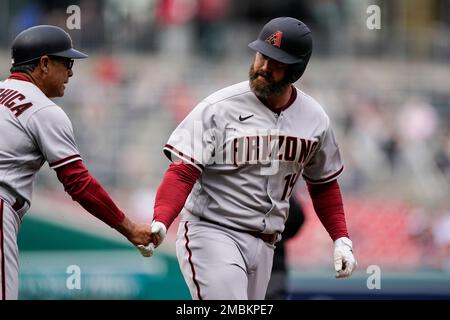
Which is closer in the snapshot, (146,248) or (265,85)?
(146,248)

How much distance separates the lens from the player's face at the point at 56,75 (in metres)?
6.36

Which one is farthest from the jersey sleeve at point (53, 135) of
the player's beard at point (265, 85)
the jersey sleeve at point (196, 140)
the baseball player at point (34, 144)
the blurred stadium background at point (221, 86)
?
the blurred stadium background at point (221, 86)

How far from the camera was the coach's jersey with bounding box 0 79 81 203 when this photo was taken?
240 inches

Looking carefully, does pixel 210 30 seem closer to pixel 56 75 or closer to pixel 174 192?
pixel 56 75

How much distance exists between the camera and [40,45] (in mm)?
6285

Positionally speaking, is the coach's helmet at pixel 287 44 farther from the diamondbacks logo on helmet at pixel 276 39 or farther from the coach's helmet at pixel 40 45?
the coach's helmet at pixel 40 45

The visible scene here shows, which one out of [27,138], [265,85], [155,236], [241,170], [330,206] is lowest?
[330,206]

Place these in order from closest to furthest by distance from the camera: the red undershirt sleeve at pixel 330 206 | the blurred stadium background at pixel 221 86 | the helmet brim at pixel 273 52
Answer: the helmet brim at pixel 273 52 → the red undershirt sleeve at pixel 330 206 → the blurred stadium background at pixel 221 86

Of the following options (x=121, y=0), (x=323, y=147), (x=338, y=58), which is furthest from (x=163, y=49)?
(x=323, y=147)

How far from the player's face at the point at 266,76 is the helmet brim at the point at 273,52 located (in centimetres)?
4

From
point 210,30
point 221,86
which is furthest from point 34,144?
point 210,30

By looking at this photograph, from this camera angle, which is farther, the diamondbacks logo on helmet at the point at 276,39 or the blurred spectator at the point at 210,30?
the blurred spectator at the point at 210,30

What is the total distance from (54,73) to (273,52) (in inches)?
48.4
